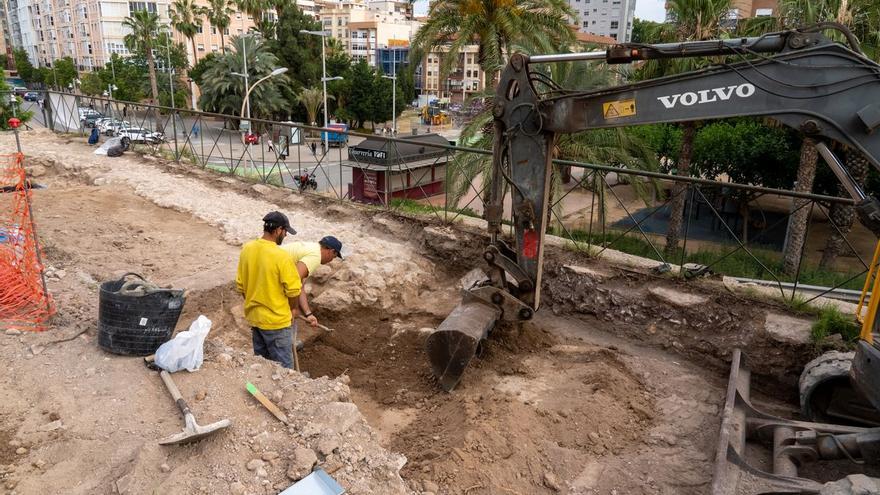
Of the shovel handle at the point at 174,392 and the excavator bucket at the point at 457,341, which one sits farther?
the excavator bucket at the point at 457,341

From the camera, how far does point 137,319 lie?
559 cm

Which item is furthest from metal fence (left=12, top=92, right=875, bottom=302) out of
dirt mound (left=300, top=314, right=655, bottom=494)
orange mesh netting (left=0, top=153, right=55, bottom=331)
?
orange mesh netting (left=0, top=153, right=55, bottom=331)

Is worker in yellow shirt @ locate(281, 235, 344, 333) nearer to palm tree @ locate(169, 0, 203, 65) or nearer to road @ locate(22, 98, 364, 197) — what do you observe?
road @ locate(22, 98, 364, 197)

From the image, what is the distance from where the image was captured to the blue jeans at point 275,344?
19.4 ft

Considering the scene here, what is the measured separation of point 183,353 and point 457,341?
8.74ft

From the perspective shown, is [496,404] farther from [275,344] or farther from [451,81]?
[451,81]

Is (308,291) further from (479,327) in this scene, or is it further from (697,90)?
(697,90)

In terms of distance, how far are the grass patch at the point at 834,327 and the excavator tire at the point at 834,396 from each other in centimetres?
48

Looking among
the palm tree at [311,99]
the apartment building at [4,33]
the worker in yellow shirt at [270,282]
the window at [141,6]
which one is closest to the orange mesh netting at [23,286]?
the worker in yellow shirt at [270,282]

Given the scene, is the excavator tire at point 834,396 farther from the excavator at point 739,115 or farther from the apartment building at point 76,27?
the apartment building at point 76,27

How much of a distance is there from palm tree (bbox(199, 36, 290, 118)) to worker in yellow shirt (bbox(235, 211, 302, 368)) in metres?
39.4

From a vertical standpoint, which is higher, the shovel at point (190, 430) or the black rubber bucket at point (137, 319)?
the black rubber bucket at point (137, 319)

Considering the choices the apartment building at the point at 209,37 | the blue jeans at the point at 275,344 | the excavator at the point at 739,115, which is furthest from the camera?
the apartment building at the point at 209,37

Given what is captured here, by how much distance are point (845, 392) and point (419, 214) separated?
23.1 ft
